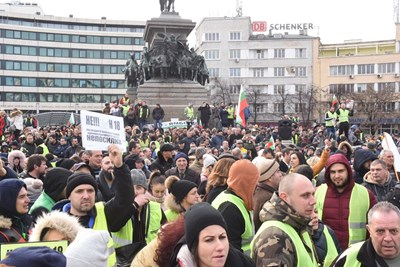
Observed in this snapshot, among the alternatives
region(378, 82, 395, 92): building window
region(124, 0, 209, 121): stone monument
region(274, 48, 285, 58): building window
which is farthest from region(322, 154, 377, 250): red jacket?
region(274, 48, 285, 58): building window

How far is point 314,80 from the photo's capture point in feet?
283

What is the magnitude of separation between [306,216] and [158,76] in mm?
31559

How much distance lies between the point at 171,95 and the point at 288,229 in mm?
31057

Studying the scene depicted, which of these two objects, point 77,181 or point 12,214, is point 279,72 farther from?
point 12,214

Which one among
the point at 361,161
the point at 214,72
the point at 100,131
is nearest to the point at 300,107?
the point at 214,72

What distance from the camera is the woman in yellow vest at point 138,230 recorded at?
5574 millimetres

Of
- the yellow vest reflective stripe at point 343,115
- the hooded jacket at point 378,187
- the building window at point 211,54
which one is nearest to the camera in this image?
the hooded jacket at point 378,187

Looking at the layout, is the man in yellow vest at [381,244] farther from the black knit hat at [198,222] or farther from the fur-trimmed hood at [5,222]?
the fur-trimmed hood at [5,222]

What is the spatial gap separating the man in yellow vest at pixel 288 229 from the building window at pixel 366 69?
8298cm

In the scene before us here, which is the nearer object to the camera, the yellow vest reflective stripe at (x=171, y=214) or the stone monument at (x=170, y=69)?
the yellow vest reflective stripe at (x=171, y=214)

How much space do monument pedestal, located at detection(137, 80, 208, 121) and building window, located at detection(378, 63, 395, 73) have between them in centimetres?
5442

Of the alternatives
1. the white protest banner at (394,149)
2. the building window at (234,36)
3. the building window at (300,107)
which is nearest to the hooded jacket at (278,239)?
the white protest banner at (394,149)

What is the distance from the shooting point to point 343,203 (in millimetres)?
6340

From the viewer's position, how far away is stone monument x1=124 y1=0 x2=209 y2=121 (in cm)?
3472
